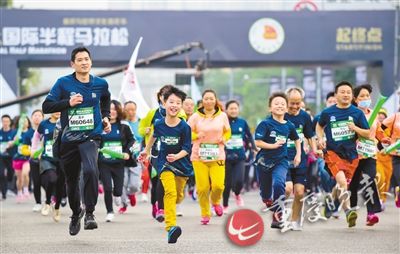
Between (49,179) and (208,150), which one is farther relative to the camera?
(49,179)

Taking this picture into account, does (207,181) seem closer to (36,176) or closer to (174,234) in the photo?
(174,234)

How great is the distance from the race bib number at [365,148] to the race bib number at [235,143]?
17.0ft

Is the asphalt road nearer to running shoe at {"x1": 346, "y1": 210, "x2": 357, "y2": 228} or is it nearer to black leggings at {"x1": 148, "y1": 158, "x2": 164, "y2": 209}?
running shoe at {"x1": 346, "y1": 210, "x2": 357, "y2": 228}

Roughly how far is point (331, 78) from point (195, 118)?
51454mm

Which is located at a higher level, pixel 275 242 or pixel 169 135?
pixel 169 135

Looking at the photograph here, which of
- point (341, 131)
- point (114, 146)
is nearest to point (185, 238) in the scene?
point (341, 131)

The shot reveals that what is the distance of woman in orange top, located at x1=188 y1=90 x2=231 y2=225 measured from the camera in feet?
48.3

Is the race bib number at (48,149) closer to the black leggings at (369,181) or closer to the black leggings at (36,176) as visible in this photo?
the black leggings at (36,176)

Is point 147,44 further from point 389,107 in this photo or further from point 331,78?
point 331,78

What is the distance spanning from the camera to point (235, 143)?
59.8 ft

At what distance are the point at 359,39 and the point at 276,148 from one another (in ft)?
67.6

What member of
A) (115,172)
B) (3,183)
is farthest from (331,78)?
(115,172)

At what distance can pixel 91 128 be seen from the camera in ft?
33.9

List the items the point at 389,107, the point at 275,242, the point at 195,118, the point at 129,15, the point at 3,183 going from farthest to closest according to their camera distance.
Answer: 1. the point at 129,15
2. the point at 389,107
3. the point at 3,183
4. the point at 195,118
5. the point at 275,242
